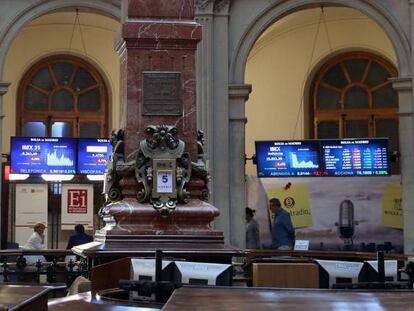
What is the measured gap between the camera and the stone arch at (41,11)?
15742 mm

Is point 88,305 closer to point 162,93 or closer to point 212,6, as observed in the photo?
point 162,93

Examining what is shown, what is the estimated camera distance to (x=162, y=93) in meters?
7.66

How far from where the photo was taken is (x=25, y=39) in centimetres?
1997

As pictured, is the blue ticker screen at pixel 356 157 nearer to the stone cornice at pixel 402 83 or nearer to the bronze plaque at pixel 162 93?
the stone cornice at pixel 402 83

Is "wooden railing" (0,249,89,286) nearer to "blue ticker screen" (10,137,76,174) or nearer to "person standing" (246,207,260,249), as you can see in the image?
"person standing" (246,207,260,249)

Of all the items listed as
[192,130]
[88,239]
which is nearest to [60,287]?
[192,130]

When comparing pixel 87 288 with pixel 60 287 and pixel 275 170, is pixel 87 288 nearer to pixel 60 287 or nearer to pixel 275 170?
pixel 60 287

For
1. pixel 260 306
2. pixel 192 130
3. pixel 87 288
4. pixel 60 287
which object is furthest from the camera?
pixel 192 130

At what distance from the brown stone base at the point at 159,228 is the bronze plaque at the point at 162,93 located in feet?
2.76

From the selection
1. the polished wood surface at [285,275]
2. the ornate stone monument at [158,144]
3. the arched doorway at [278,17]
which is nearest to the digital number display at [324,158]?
the arched doorway at [278,17]

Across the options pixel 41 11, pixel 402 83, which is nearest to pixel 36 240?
pixel 41 11

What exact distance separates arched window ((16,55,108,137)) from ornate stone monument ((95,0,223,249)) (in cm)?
1232

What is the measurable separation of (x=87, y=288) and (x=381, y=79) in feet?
45.9

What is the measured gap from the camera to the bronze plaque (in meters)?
7.64
